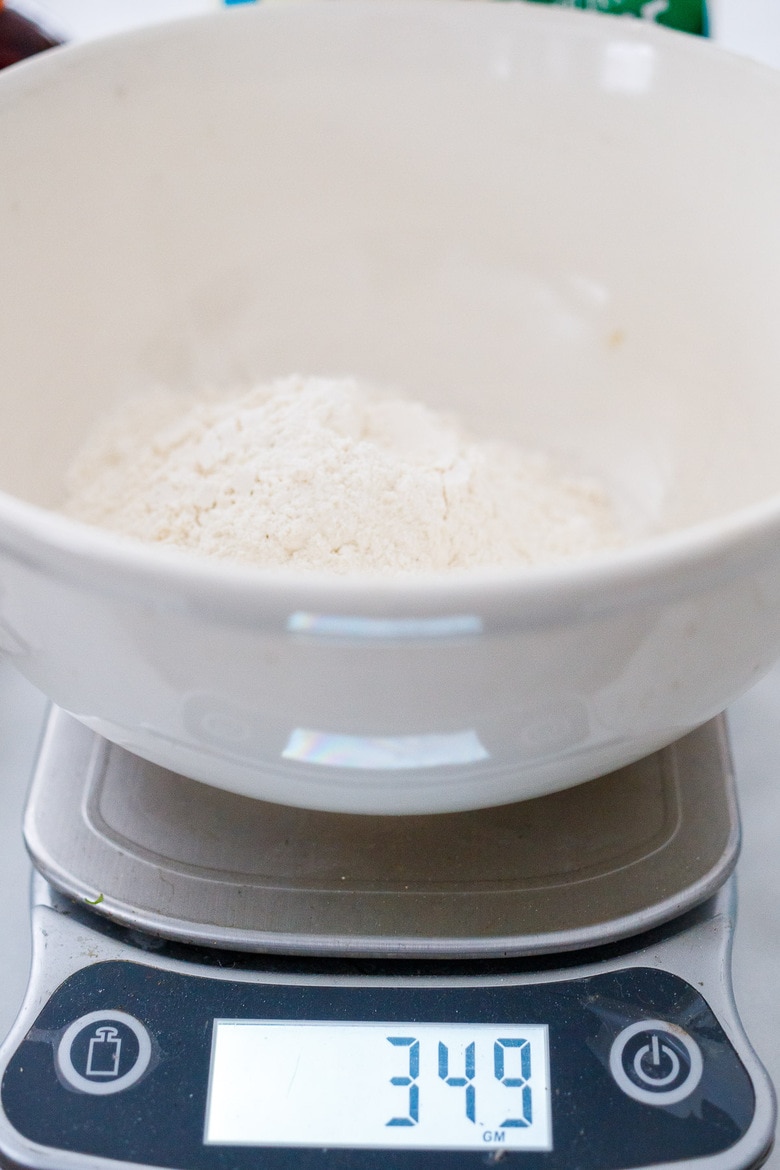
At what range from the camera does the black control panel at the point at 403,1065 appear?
491mm

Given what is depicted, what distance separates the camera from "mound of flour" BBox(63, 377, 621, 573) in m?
0.61

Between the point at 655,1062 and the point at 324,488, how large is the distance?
34 cm

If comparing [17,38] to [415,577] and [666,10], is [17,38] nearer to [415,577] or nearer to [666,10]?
[666,10]

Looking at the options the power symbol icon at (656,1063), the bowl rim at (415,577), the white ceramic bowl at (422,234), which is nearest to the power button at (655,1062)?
the power symbol icon at (656,1063)

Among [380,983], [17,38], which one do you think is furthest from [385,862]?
[17,38]

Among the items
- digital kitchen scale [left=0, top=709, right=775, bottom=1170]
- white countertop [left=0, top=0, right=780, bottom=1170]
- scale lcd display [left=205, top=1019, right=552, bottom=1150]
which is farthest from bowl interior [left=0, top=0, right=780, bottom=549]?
scale lcd display [left=205, top=1019, right=552, bottom=1150]

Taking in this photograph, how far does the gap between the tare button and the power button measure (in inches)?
8.8

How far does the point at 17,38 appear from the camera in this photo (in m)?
0.91

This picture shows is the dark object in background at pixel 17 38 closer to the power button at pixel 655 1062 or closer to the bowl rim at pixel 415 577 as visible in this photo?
the bowl rim at pixel 415 577

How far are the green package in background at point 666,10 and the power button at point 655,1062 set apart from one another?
2.61 ft

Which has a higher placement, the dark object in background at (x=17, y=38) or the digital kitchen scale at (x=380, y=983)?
the dark object in background at (x=17, y=38)

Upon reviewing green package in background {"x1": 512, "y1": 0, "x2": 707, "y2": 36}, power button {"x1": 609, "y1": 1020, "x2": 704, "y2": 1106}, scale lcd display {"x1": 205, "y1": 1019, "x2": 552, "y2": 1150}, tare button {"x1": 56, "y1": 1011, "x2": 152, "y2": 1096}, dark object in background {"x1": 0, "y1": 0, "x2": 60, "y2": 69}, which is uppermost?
green package in background {"x1": 512, "y1": 0, "x2": 707, "y2": 36}

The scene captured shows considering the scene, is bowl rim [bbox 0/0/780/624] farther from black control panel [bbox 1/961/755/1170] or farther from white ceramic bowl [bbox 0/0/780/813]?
black control panel [bbox 1/961/755/1170]

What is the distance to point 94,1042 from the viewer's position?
20.8 inches
